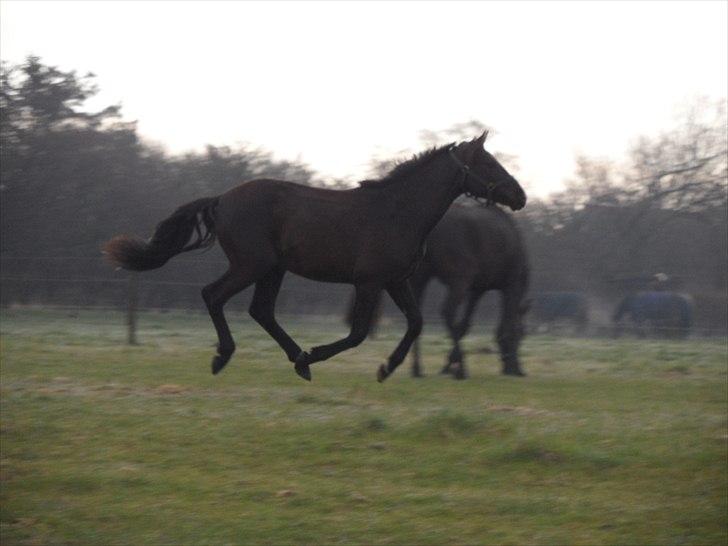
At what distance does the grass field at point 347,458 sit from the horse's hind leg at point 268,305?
1.54 metres

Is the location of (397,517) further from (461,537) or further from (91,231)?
(91,231)

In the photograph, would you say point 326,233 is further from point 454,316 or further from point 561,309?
point 561,309

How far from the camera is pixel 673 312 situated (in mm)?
19797

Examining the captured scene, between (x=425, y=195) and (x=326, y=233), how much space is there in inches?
34.9

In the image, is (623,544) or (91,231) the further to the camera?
(91,231)

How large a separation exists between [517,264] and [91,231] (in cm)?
653

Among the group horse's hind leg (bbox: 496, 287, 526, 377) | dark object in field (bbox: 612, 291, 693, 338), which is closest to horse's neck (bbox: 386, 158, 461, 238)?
horse's hind leg (bbox: 496, 287, 526, 377)

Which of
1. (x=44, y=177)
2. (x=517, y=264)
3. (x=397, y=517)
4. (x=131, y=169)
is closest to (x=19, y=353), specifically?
(x=44, y=177)

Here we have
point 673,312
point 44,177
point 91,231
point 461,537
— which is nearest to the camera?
point 461,537

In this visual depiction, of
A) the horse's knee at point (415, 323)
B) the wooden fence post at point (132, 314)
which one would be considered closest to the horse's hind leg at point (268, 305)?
the horse's knee at point (415, 323)

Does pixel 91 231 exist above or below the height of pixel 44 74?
below

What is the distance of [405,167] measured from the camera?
5492 millimetres

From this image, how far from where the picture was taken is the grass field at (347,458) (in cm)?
638

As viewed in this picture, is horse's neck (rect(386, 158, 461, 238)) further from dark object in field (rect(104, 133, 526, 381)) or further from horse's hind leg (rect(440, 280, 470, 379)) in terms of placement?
horse's hind leg (rect(440, 280, 470, 379))
